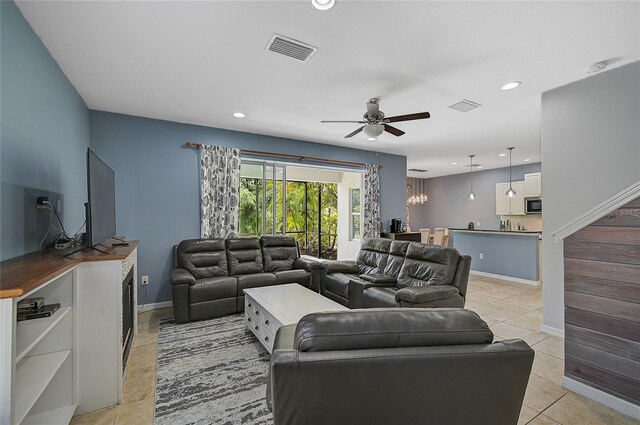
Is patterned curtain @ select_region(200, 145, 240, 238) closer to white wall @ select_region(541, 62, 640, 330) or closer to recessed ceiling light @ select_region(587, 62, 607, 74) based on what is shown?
white wall @ select_region(541, 62, 640, 330)

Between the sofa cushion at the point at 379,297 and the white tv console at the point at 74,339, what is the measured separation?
94.0 inches

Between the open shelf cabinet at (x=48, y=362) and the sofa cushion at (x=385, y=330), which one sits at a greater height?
the sofa cushion at (x=385, y=330)

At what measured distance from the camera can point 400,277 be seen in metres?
3.71

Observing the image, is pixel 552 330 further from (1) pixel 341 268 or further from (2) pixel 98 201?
(2) pixel 98 201

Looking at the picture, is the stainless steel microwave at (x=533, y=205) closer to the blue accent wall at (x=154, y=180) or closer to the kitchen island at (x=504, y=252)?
the kitchen island at (x=504, y=252)

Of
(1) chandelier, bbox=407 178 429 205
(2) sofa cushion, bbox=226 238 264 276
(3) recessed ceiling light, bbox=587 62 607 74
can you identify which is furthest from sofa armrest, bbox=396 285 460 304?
(1) chandelier, bbox=407 178 429 205

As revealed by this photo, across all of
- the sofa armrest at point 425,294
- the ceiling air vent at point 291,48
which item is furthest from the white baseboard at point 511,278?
the ceiling air vent at point 291,48

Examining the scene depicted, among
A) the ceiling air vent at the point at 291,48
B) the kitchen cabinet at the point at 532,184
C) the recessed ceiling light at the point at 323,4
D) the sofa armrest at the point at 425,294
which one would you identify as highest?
the ceiling air vent at the point at 291,48

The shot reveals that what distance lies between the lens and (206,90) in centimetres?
327

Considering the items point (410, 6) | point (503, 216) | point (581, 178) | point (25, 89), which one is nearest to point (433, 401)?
point (410, 6)

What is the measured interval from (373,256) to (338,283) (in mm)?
744

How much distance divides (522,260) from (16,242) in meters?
7.17

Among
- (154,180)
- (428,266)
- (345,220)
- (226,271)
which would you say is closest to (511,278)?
(428,266)

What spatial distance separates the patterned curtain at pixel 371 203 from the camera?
626cm
